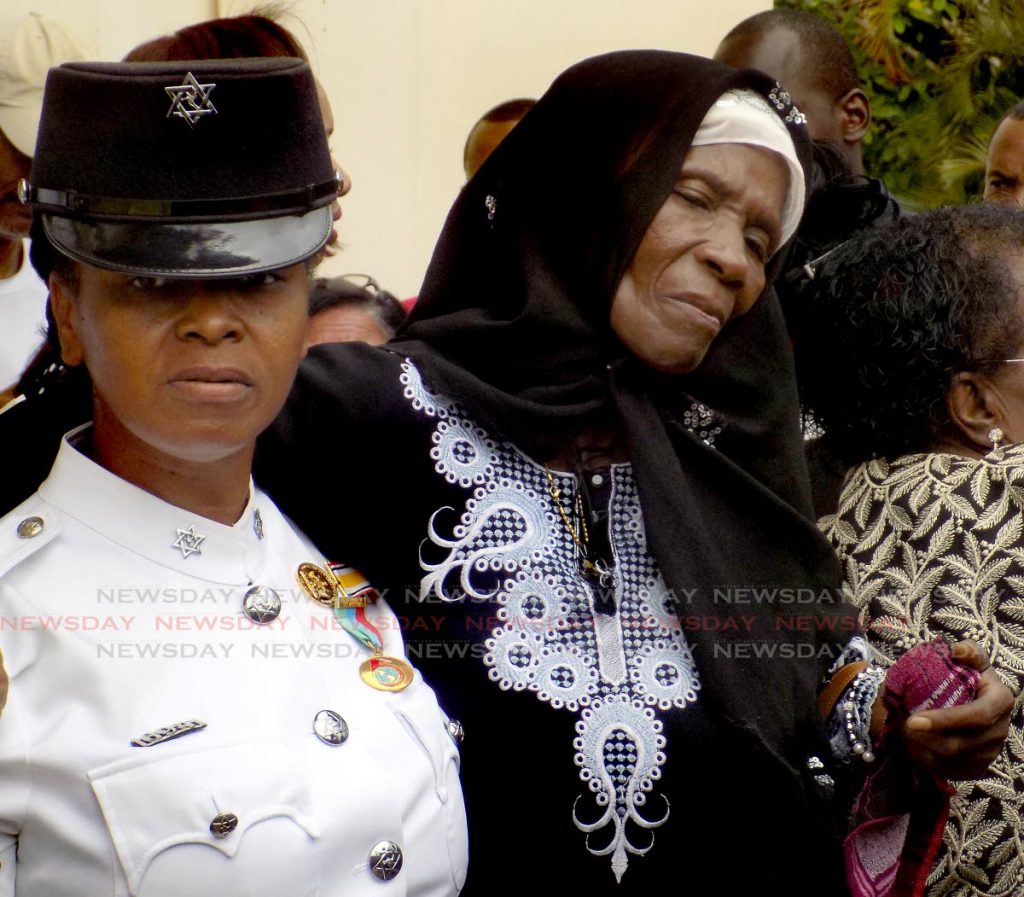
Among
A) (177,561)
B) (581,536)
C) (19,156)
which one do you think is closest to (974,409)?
(581,536)

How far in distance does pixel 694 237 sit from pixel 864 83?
8.81m

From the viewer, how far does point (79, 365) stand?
6.69 ft

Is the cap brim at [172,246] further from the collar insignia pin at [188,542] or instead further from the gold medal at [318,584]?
the gold medal at [318,584]

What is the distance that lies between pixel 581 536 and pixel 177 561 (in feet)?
2.50

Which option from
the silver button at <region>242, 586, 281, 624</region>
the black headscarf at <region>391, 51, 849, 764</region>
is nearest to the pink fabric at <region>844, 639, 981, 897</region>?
the black headscarf at <region>391, 51, 849, 764</region>

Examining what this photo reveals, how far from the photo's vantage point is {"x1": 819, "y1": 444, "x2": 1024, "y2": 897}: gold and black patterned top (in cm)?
266

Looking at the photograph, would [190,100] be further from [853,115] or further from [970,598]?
[853,115]

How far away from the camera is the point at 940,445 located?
2.88 meters

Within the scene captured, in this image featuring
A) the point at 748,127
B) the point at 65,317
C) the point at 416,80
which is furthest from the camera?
the point at 416,80

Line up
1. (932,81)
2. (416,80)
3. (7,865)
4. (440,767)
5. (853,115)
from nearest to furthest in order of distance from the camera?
(7,865) → (440,767) → (853,115) → (416,80) → (932,81)

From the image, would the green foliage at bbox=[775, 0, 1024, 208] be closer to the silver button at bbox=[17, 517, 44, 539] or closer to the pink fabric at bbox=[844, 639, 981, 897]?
the pink fabric at bbox=[844, 639, 981, 897]

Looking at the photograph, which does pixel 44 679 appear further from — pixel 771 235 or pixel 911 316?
pixel 911 316

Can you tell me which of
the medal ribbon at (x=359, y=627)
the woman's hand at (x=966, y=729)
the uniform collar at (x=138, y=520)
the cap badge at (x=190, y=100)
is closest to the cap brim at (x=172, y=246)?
the cap badge at (x=190, y=100)

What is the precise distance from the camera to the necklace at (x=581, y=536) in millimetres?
2469
